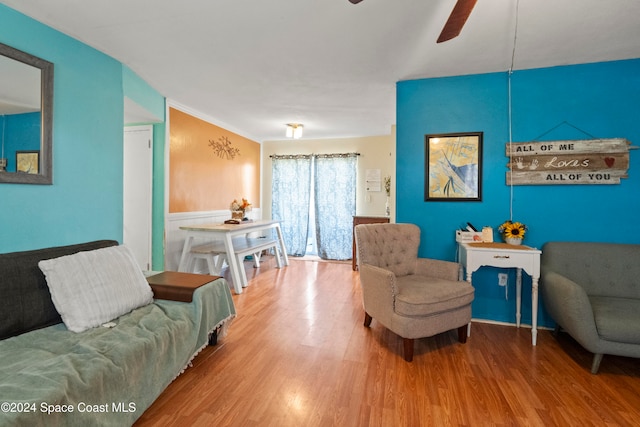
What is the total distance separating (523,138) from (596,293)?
4.70 ft

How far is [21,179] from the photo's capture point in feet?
6.39

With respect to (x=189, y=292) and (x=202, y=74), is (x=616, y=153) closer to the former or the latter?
(x=189, y=292)

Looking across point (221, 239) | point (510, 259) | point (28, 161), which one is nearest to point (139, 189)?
point (221, 239)

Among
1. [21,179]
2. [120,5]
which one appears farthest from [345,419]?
[120,5]

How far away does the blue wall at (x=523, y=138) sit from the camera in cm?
253

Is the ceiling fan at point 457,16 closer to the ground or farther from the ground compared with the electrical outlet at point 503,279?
farther from the ground

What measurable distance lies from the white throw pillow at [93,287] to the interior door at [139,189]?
6.26 feet

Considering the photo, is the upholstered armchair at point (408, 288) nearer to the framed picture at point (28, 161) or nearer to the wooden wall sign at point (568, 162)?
the wooden wall sign at point (568, 162)

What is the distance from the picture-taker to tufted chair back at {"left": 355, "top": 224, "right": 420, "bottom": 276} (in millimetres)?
2617

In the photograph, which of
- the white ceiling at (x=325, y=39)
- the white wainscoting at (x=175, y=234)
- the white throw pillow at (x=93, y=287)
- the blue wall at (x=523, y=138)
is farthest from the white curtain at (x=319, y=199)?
the white throw pillow at (x=93, y=287)

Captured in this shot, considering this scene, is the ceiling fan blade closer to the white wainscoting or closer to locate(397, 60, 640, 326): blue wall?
locate(397, 60, 640, 326): blue wall

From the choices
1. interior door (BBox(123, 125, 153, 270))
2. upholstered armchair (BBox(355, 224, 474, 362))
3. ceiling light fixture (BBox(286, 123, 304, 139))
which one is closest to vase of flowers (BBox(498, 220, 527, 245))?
upholstered armchair (BBox(355, 224, 474, 362))

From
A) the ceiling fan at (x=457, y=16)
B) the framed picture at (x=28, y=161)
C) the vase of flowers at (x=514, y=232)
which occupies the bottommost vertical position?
the vase of flowers at (x=514, y=232)

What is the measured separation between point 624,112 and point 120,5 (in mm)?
3977
